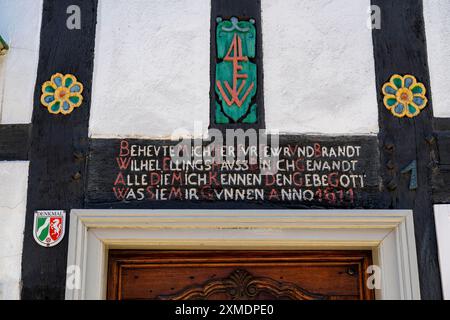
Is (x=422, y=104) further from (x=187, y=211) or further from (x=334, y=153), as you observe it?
(x=187, y=211)

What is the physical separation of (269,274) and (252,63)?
1.25 metres

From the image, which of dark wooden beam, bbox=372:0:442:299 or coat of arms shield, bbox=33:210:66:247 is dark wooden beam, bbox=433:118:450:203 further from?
coat of arms shield, bbox=33:210:66:247

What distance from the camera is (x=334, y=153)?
481 centimetres

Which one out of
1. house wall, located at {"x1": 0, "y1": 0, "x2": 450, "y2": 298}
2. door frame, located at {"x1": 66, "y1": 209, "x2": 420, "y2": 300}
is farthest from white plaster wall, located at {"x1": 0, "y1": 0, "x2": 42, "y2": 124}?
door frame, located at {"x1": 66, "y1": 209, "x2": 420, "y2": 300}

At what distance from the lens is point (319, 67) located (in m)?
4.98

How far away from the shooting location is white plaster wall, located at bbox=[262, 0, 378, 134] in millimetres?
4875

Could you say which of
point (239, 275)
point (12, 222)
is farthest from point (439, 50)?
point (12, 222)

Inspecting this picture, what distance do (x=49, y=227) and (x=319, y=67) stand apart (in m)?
1.83

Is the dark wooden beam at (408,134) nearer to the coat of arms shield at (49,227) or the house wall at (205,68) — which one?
the house wall at (205,68)

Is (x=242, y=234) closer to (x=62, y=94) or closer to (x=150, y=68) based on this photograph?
(x=150, y=68)

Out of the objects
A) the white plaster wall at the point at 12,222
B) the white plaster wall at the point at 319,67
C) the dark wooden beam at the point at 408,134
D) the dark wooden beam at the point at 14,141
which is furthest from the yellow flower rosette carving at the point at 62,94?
the dark wooden beam at the point at 408,134

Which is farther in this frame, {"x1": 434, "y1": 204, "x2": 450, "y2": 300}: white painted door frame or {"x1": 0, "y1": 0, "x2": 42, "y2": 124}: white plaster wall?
{"x1": 0, "y1": 0, "x2": 42, "y2": 124}: white plaster wall
